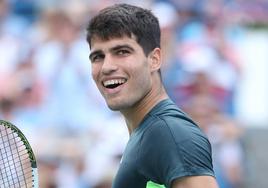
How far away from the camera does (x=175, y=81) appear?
305 inches

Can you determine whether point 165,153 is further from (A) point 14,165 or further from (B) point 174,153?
(A) point 14,165

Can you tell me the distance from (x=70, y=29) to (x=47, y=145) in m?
1.37

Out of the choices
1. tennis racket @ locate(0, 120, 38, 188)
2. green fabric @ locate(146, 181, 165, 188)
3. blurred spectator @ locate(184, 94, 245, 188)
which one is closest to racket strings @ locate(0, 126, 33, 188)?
tennis racket @ locate(0, 120, 38, 188)

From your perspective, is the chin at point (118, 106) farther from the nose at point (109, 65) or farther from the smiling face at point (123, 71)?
the nose at point (109, 65)

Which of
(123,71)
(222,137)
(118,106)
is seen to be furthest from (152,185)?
(222,137)

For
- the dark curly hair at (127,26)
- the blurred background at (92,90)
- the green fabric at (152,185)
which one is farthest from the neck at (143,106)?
the blurred background at (92,90)

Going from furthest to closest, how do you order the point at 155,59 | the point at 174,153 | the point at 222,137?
the point at 222,137 → the point at 155,59 → the point at 174,153

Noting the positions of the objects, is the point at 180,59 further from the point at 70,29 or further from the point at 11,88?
the point at 11,88

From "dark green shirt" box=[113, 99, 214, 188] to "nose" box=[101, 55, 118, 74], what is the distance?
30 centimetres

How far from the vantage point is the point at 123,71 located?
3.81m

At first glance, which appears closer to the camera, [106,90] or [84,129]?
[106,90]

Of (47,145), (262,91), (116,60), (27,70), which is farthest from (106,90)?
(262,91)

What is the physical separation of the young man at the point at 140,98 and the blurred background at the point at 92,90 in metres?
2.87

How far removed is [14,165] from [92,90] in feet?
11.3
